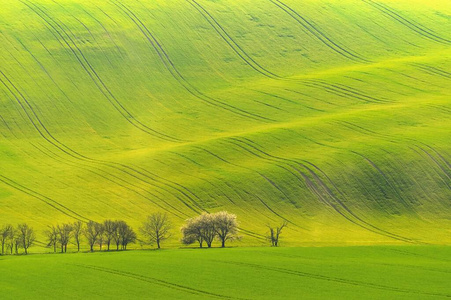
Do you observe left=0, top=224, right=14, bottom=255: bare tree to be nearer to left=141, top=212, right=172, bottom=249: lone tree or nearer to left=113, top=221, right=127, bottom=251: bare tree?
left=113, top=221, right=127, bottom=251: bare tree

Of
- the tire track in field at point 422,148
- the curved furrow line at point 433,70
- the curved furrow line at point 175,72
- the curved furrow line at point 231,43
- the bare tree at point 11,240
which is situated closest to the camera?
the bare tree at point 11,240

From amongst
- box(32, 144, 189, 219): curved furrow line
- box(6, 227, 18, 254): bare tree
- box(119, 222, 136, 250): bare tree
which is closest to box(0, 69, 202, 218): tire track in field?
box(32, 144, 189, 219): curved furrow line

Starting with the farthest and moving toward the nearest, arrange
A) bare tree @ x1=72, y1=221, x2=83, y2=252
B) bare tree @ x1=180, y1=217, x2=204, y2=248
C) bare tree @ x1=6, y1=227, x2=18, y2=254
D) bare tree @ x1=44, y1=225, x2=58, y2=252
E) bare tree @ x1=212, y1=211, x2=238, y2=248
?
bare tree @ x1=72, y1=221, x2=83, y2=252 < bare tree @ x1=212, y1=211, x2=238, y2=248 < bare tree @ x1=180, y1=217, x2=204, y2=248 < bare tree @ x1=44, y1=225, x2=58, y2=252 < bare tree @ x1=6, y1=227, x2=18, y2=254

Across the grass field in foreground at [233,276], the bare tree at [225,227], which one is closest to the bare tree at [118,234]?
the bare tree at [225,227]

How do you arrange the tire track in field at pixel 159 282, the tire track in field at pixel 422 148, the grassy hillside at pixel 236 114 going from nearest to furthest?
1. the tire track in field at pixel 159 282
2. the grassy hillside at pixel 236 114
3. the tire track in field at pixel 422 148

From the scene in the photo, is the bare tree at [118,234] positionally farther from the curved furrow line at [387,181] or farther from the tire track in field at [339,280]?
the curved furrow line at [387,181]

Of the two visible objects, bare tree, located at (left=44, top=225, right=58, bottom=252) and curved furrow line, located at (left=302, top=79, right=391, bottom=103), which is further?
curved furrow line, located at (left=302, top=79, right=391, bottom=103)
